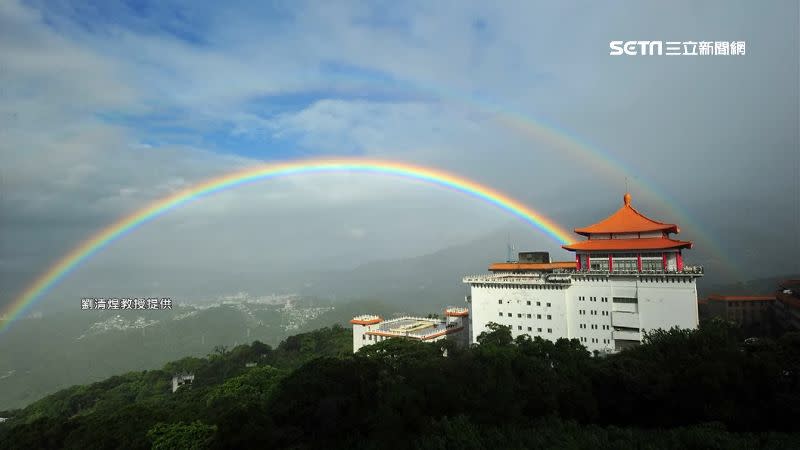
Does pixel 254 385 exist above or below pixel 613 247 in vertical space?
below

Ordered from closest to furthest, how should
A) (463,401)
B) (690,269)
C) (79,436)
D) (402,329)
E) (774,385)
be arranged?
(463,401) < (774,385) < (79,436) < (690,269) < (402,329)

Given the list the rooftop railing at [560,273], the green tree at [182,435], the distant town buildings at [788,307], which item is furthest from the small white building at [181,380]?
the distant town buildings at [788,307]

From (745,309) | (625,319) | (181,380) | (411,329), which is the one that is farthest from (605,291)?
(181,380)

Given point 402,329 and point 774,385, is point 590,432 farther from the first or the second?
point 402,329

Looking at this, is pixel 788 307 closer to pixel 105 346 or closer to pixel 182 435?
pixel 182 435

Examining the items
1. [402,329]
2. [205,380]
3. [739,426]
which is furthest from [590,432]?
[205,380]

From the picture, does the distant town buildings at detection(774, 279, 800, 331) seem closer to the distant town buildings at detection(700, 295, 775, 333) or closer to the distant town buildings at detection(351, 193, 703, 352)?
the distant town buildings at detection(700, 295, 775, 333)

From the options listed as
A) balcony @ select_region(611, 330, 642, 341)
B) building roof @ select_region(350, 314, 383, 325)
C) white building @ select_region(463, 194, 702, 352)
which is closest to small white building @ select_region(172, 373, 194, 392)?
building roof @ select_region(350, 314, 383, 325)
